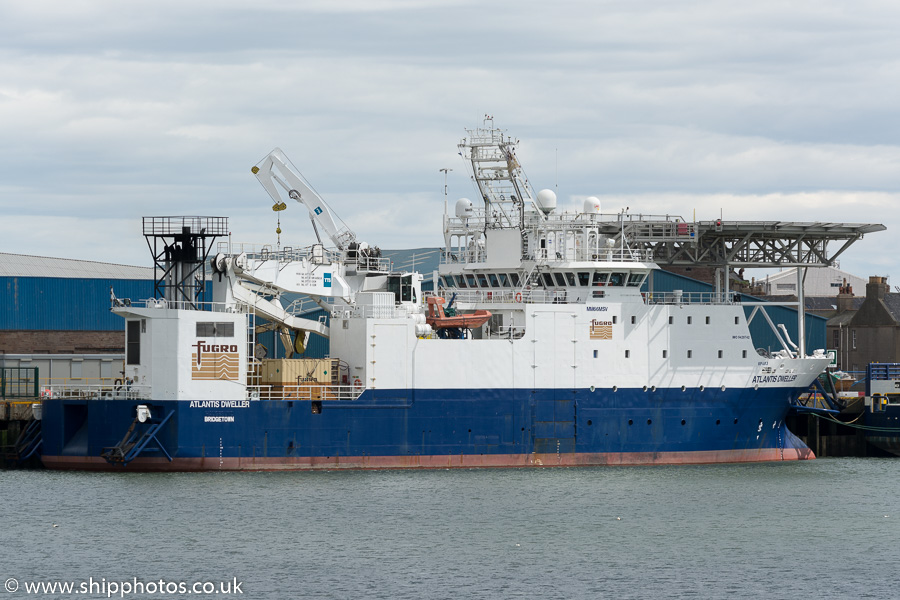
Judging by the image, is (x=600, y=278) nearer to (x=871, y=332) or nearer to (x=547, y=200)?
(x=547, y=200)

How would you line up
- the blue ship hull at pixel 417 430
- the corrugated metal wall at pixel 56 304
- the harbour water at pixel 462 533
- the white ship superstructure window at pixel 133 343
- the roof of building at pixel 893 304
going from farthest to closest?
the roof of building at pixel 893 304, the corrugated metal wall at pixel 56 304, the white ship superstructure window at pixel 133 343, the blue ship hull at pixel 417 430, the harbour water at pixel 462 533

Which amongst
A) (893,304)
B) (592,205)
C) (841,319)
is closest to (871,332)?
(893,304)

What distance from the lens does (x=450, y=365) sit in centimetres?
4103

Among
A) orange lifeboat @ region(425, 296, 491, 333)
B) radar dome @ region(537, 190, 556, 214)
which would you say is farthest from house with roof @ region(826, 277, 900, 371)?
orange lifeboat @ region(425, 296, 491, 333)

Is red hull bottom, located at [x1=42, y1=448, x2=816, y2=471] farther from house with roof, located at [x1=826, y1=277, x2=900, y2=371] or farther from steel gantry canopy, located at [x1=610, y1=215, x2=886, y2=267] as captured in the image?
house with roof, located at [x1=826, y1=277, x2=900, y2=371]

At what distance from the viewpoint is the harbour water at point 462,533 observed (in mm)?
27266

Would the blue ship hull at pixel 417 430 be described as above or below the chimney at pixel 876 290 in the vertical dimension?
below

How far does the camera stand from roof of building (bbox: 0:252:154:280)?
57.6 m

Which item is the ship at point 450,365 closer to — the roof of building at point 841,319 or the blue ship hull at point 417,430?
the blue ship hull at point 417,430

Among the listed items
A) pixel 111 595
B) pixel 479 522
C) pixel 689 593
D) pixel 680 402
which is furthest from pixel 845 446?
pixel 111 595

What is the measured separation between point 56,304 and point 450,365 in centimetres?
2162

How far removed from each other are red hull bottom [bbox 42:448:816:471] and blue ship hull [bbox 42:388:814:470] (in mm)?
31

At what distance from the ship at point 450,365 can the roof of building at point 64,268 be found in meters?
16.6

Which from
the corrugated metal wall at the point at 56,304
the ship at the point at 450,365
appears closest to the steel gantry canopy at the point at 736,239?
the ship at the point at 450,365
